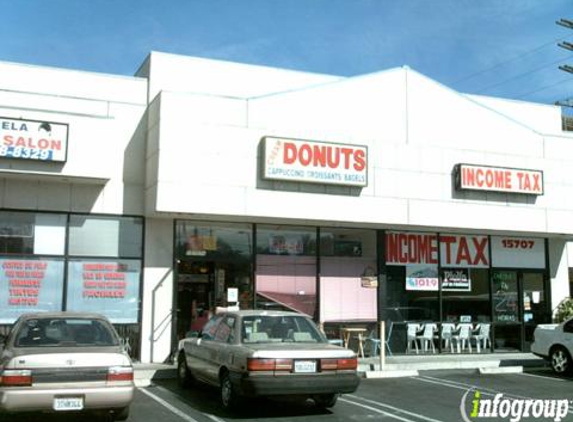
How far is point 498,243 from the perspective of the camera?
19516 mm

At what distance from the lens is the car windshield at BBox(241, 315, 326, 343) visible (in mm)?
9891

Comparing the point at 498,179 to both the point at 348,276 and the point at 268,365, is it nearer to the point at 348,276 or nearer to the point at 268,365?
the point at 348,276

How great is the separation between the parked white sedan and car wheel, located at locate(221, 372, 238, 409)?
8.82 meters

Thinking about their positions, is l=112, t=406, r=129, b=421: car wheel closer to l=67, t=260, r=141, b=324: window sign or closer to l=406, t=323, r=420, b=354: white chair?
l=67, t=260, r=141, b=324: window sign

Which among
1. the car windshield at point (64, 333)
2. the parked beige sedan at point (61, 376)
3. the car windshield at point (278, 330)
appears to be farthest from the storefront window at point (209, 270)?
the parked beige sedan at point (61, 376)

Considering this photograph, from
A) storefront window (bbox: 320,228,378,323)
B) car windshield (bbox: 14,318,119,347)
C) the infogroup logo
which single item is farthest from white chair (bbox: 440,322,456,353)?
car windshield (bbox: 14,318,119,347)

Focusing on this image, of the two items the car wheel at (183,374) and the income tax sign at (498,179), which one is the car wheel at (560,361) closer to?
the income tax sign at (498,179)

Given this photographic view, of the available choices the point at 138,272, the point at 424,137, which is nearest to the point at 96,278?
the point at 138,272

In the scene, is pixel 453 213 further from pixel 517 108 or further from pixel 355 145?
pixel 517 108

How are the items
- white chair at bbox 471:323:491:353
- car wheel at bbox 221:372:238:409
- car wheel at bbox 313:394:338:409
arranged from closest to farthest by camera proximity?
car wheel at bbox 221:372:238:409 → car wheel at bbox 313:394:338:409 → white chair at bbox 471:323:491:353

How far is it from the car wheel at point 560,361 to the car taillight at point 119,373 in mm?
10733

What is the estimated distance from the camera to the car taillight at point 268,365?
8.99m

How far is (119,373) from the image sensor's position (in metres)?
8.12

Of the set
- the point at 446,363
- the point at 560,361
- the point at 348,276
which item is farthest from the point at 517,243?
the point at 348,276
